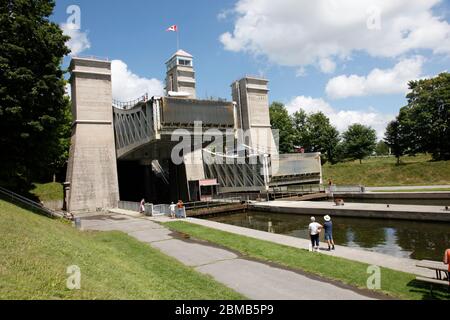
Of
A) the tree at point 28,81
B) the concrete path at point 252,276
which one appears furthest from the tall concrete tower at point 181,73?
the concrete path at point 252,276

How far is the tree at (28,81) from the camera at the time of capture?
23.2 meters

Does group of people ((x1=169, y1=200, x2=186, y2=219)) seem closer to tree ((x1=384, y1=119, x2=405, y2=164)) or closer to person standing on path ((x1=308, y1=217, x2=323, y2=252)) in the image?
person standing on path ((x1=308, y1=217, x2=323, y2=252))

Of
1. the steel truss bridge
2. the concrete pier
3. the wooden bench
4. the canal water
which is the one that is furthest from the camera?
the steel truss bridge

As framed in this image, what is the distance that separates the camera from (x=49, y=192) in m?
43.4

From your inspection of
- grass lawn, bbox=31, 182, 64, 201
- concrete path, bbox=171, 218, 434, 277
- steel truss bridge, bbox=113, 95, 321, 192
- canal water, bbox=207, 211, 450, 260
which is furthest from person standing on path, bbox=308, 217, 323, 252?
grass lawn, bbox=31, 182, 64, 201

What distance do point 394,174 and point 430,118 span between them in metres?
14.4

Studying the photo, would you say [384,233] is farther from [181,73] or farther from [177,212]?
[181,73]

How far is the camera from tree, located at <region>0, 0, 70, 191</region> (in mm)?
23188

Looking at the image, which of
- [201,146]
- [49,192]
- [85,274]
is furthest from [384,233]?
[49,192]

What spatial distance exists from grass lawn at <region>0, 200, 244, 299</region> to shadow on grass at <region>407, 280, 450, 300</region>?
15.7ft
